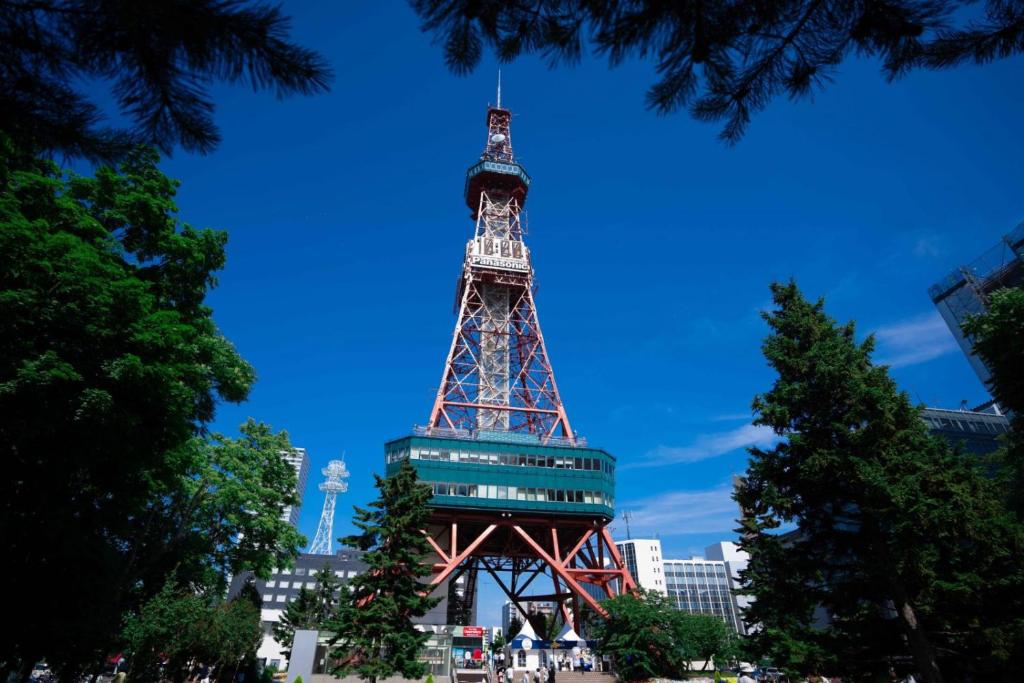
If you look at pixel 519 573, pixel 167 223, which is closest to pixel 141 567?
pixel 167 223

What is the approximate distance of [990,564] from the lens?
48.3ft

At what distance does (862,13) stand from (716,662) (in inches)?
1588

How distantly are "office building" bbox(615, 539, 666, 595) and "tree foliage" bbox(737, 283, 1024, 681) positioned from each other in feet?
386

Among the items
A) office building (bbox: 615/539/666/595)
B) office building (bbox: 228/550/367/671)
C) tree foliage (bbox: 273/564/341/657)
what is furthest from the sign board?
office building (bbox: 615/539/666/595)

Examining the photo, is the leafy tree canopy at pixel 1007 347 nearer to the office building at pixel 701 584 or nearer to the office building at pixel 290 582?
the office building at pixel 290 582

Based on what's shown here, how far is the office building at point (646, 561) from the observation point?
12581 centimetres

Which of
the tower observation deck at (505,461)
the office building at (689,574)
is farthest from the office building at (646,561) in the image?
the tower observation deck at (505,461)

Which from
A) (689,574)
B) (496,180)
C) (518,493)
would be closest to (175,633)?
(518,493)

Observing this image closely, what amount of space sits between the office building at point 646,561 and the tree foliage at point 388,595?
11361 centimetres

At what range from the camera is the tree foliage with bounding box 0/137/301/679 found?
12.0m

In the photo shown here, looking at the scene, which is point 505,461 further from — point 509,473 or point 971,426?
point 971,426

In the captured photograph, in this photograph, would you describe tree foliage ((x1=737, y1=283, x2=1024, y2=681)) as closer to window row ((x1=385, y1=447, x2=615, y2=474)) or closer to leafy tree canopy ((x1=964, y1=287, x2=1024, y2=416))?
leafy tree canopy ((x1=964, y1=287, x2=1024, y2=416))

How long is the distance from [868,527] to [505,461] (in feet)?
101

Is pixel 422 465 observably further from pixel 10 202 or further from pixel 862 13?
pixel 862 13
